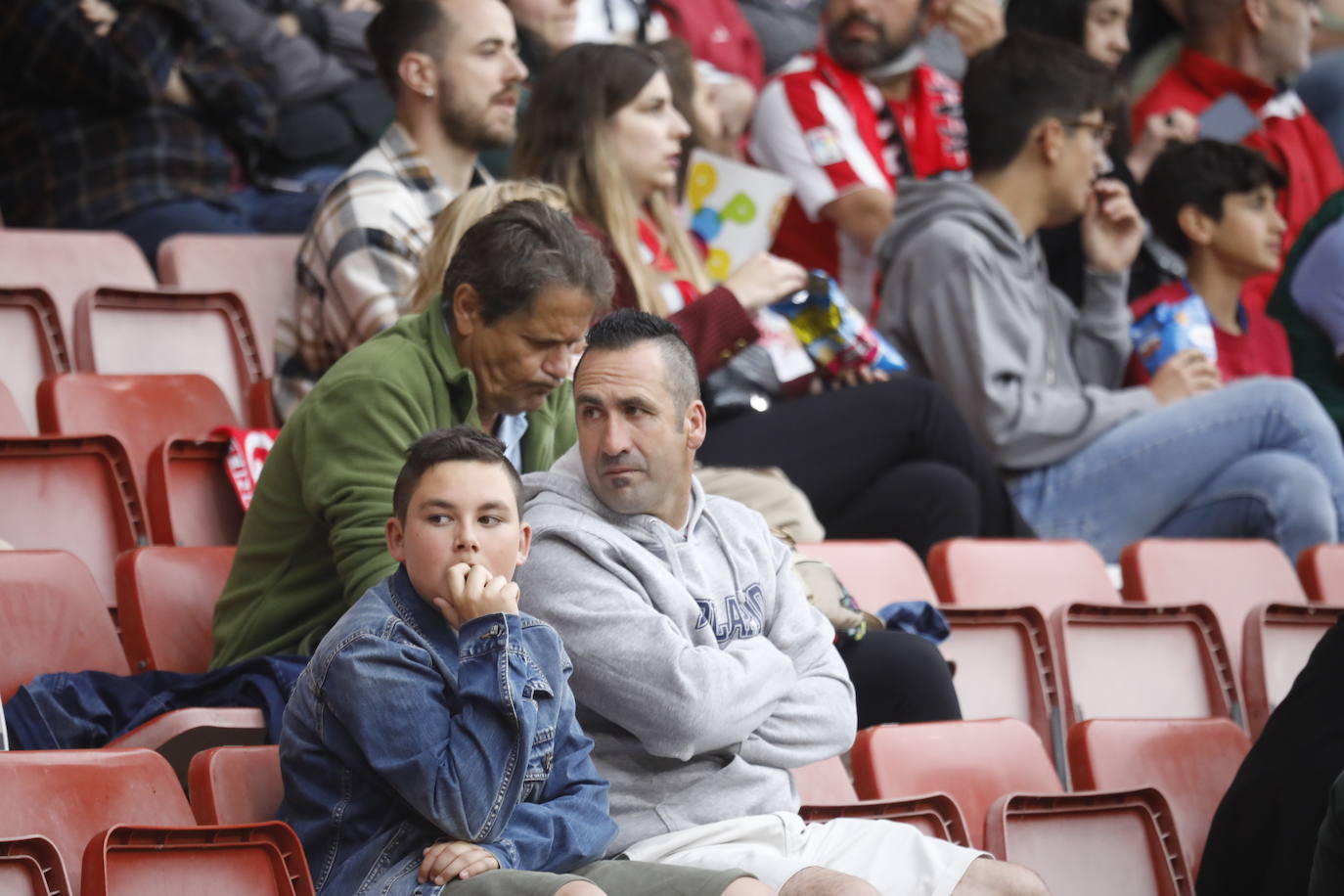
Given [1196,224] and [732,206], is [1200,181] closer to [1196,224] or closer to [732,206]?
[1196,224]

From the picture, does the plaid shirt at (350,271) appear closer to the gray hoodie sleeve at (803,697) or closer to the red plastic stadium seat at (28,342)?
the red plastic stadium seat at (28,342)

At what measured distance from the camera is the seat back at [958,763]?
280 cm

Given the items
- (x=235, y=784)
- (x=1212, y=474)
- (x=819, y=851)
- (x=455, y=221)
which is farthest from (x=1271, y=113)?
(x=235, y=784)

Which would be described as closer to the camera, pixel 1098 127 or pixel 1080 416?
pixel 1080 416

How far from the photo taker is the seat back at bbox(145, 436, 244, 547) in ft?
10.3

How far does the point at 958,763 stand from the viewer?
2.87 meters

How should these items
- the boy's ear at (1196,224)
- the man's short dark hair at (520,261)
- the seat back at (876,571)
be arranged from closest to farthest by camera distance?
the man's short dark hair at (520,261) → the seat back at (876,571) → the boy's ear at (1196,224)

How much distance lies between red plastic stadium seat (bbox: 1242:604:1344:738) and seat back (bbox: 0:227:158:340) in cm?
229

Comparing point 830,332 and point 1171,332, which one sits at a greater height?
point 830,332

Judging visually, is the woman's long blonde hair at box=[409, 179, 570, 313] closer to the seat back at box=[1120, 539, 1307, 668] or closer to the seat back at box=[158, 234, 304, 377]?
the seat back at box=[158, 234, 304, 377]

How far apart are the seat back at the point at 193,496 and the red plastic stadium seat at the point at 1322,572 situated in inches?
88.7

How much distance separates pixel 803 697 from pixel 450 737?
0.59m

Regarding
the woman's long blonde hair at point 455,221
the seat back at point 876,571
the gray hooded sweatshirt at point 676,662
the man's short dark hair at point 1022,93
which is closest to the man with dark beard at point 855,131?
the man's short dark hair at point 1022,93

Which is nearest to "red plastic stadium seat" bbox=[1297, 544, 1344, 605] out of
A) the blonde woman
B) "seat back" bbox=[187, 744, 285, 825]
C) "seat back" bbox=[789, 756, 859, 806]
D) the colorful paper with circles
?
the blonde woman
